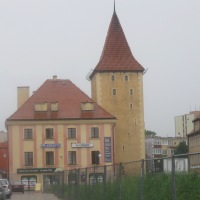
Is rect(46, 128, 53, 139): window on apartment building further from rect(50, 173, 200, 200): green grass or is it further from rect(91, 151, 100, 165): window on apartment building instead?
rect(50, 173, 200, 200): green grass

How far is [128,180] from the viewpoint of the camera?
19234 mm

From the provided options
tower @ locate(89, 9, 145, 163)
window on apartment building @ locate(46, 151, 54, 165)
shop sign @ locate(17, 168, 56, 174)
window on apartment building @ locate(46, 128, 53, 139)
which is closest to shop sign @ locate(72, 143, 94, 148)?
window on apartment building @ locate(46, 151, 54, 165)

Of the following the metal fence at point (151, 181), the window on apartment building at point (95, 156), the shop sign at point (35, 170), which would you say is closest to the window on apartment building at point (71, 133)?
the window on apartment building at point (95, 156)

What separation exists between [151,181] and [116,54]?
257 feet

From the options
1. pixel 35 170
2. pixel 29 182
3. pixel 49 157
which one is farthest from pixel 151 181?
pixel 49 157

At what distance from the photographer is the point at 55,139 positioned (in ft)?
275

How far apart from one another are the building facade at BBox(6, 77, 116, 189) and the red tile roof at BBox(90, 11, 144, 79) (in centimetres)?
753

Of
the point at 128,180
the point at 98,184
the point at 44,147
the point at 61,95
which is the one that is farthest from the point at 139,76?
the point at 128,180

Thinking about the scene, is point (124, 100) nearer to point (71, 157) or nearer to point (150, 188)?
point (71, 157)

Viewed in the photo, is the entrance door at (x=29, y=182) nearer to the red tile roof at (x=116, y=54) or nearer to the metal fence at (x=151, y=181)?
the red tile roof at (x=116, y=54)

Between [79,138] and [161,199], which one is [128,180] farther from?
[79,138]

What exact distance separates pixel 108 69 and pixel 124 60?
3.05 metres

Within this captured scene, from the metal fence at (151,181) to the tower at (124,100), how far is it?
2412 inches

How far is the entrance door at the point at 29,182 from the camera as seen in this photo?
77.6m
